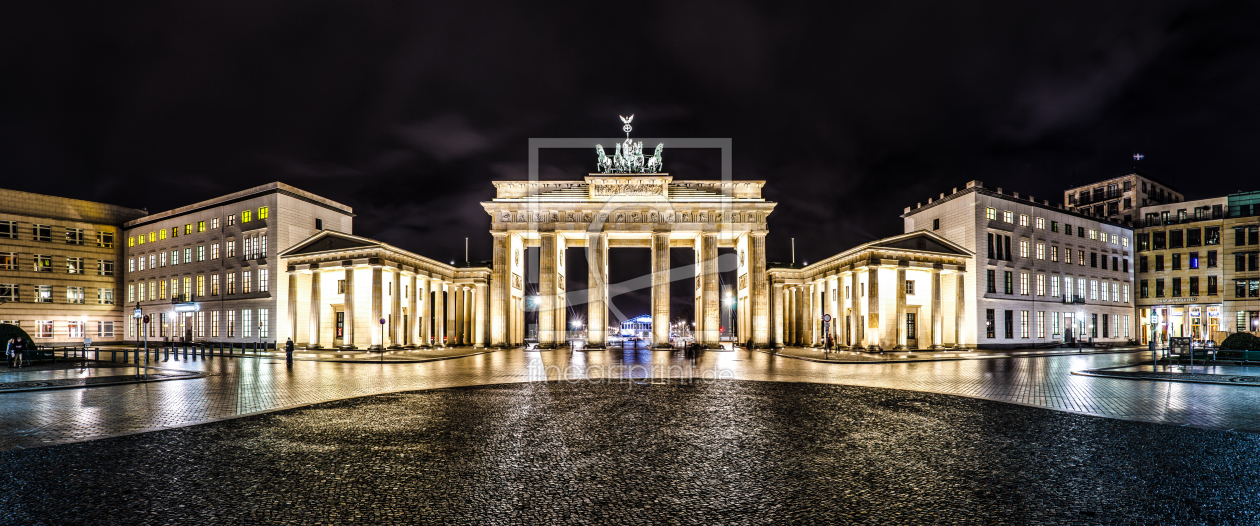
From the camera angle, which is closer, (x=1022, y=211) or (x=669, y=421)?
(x=669, y=421)

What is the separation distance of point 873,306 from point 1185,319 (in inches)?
1770

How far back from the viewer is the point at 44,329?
59.0 meters

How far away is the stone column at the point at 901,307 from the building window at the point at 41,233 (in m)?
81.0

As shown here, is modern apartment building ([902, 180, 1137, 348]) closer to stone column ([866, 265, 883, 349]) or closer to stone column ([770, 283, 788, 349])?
stone column ([866, 265, 883, 349])

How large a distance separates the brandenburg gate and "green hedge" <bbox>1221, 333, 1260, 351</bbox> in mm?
32969

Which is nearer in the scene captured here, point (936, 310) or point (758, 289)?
point (936, 310)

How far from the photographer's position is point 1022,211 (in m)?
55.5

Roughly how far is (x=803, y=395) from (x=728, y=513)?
37.2ft

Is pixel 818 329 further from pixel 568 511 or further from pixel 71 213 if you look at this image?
pixel 71 213

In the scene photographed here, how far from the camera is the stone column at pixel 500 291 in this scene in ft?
191

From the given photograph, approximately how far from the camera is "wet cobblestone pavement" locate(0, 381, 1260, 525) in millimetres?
6160

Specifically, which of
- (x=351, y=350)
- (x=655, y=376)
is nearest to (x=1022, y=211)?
(x=655, y=376)

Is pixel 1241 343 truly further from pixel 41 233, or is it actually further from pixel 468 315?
pixel 41 233

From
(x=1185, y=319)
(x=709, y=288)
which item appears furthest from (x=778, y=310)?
(x=1185, y=319)
